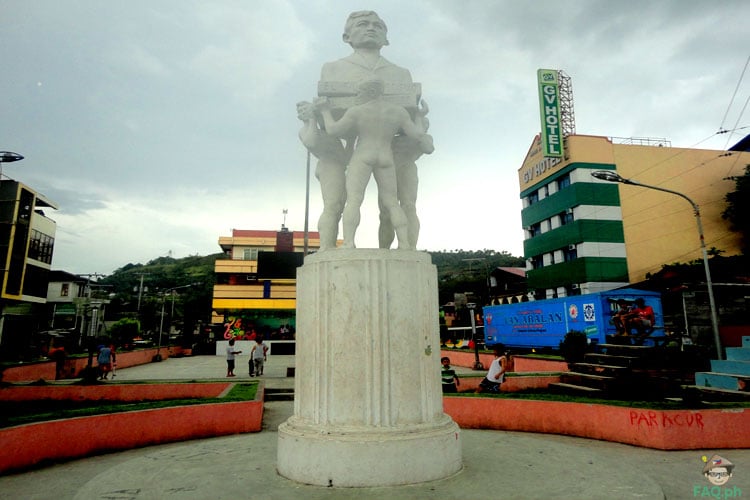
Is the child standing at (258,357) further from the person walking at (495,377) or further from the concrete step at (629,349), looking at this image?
the concrete step at (629,349)

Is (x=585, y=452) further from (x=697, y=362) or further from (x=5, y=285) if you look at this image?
(x=5, y=285)

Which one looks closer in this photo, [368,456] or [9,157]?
[368,456]

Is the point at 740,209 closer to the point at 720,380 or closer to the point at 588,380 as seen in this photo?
the point at 720,380

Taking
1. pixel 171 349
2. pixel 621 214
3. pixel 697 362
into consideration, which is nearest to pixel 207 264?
pixel 171 349

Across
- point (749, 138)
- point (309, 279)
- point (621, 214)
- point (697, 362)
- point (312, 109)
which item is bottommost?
point (697, 362)

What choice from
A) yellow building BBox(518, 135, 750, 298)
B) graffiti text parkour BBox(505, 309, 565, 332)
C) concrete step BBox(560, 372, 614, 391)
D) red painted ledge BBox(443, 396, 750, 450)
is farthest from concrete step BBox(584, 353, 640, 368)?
yellow building BBox(518, 135, 750, 298)

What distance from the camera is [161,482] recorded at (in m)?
4.62

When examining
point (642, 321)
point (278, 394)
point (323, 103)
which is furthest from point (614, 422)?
point (278, 394)

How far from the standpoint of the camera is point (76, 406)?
10812 mm

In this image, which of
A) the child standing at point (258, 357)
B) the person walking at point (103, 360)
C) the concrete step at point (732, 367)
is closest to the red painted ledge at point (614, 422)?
the concrete step at point (732, 367)

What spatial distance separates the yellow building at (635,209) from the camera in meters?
30.9

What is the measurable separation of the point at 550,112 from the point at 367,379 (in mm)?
31293

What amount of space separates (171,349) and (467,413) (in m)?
31.0

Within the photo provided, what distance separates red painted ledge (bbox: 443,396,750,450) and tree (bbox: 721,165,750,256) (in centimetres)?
2896
